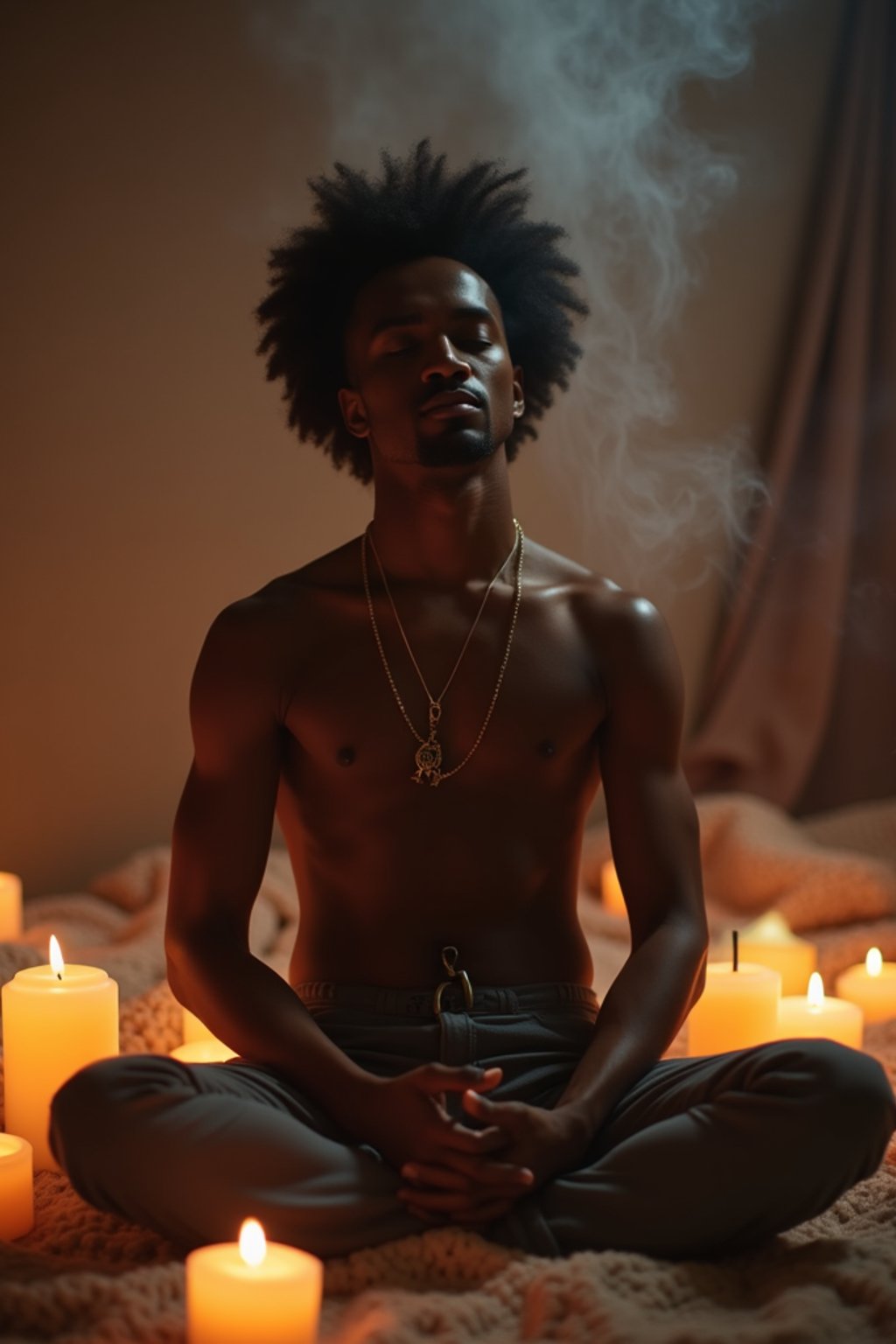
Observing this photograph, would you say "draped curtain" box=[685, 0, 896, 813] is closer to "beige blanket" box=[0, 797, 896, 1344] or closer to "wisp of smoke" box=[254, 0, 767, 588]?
"wisp of smoke" box=[254, 0, 767, 588]

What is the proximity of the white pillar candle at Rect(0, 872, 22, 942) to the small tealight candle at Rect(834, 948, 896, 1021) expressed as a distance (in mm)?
1596

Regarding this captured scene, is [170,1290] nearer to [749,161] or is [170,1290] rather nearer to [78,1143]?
[78,1143]

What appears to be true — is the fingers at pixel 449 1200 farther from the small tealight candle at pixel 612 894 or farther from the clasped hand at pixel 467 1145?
the small tealight candle at pixel 612 894

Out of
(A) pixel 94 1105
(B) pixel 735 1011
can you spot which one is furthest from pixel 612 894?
(A) pixel 94 1105

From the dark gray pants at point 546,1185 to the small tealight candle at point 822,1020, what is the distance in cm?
71

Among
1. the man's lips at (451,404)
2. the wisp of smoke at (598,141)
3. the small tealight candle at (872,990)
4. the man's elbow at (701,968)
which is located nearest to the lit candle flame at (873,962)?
the small tealight candle at (872,990)

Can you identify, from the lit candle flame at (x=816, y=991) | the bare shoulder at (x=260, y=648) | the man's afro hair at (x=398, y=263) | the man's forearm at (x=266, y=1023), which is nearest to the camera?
the man's forearm at (x=266, y=1023)

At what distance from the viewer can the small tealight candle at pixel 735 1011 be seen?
2.39 meters

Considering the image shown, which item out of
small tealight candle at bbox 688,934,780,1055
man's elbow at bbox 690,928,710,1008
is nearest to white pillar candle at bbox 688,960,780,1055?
small tealight candle at bbox 688,934,780,1055

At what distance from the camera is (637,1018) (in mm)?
1958

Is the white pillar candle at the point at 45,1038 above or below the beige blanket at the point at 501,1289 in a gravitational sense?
above

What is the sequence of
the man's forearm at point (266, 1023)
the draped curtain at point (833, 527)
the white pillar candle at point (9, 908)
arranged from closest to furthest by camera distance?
1. the man's forearm at point (266, 1023)
2. the white pillar candle at point (9, 908)
3. the draped curtain at point (833, 527)

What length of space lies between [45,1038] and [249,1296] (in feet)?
2.49

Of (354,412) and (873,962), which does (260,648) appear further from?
(873,962)
